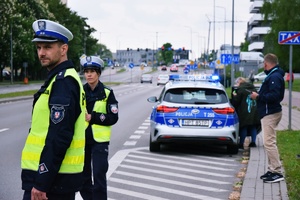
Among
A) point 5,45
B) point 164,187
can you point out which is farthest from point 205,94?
point 5,45

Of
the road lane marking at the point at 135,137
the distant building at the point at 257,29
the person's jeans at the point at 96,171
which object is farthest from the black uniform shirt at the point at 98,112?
the distant building at the point at 257,29

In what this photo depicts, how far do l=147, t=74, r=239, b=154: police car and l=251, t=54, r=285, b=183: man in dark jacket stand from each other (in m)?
2.97

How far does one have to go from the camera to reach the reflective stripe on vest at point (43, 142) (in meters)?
4.11

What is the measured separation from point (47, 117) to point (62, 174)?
37 centimetres

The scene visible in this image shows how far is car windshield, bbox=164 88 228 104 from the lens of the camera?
42.4 ft

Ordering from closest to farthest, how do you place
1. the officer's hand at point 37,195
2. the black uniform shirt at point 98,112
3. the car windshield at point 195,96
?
the officer's hand at point 37,195 < the black uniform shirt at point 98,112 < the car windshield at point 195,96

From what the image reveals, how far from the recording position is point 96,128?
22.7 ft

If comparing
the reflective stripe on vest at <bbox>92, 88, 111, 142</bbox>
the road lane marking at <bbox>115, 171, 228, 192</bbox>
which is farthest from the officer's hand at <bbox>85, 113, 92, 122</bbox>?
the road lane marking at <bbox>115, 171, 228, 192</bbox>

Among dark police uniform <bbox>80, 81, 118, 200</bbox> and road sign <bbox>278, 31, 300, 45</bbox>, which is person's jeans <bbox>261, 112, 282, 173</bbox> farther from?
road sign <bbox>278, 31, 300, 45</bbox>

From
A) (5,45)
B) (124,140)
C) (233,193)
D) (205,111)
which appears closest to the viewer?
(233,193)

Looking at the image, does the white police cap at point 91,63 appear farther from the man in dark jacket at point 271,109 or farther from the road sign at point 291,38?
the road sign at point 291,38

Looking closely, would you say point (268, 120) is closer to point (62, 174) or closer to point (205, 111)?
point (205, 111)

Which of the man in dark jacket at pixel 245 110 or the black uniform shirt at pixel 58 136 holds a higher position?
the black uniform shirt at pixel 58 136

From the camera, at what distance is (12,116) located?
23969 mm
